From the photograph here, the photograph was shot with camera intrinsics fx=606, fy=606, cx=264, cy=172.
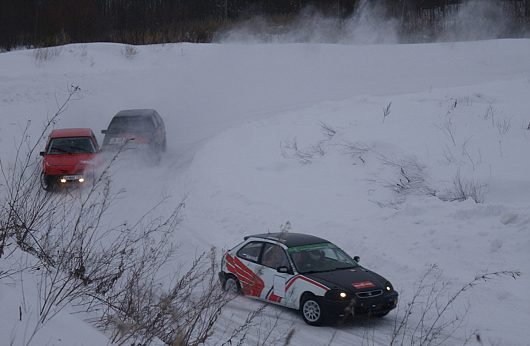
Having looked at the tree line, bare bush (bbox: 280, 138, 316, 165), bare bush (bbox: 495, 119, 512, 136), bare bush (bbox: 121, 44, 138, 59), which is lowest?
bare bush (bbox: 280, 138, 316, 165)

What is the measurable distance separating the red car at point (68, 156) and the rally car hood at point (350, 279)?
792 cm

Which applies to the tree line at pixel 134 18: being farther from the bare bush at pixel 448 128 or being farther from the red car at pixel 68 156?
the bare bush at pixel 448 128

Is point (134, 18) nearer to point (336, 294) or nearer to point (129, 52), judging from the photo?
point (129, 52)

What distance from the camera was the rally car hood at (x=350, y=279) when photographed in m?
8.79

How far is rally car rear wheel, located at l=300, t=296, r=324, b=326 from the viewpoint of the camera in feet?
28.3

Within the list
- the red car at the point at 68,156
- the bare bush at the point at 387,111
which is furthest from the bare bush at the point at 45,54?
the bare bush at the point at 387,111

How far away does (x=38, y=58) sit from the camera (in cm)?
2922

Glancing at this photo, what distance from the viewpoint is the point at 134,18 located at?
42.9 m

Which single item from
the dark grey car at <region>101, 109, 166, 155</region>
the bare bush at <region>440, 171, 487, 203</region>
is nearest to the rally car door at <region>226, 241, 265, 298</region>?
the bare bush at <region>440, 171, 487, 203</region>

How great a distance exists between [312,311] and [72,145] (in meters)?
11.9

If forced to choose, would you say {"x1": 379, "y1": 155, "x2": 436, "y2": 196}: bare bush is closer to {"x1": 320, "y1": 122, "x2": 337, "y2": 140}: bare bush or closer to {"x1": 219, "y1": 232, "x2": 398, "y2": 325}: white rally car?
{"x1": 320, "y1": 122, "x2": 337, "y2": 140}: bare bush

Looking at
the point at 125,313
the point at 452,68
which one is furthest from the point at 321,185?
the point at 452,68

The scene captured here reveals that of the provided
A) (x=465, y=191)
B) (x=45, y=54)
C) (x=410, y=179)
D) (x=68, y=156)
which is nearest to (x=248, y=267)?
(x=465, y=191)

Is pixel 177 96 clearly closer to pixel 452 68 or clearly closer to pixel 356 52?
pixel 356 52
